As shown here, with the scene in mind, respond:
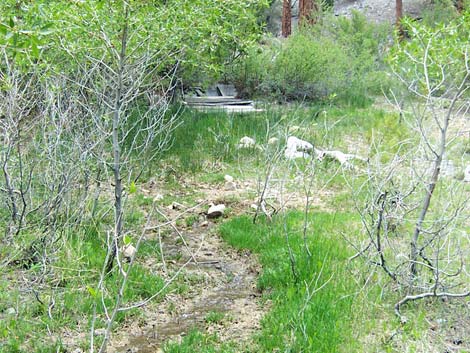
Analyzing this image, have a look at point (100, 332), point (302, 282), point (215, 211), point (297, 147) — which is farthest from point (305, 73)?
point (100, 332)

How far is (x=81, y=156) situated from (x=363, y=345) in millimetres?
2806

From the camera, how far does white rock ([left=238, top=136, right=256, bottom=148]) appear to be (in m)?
9.23

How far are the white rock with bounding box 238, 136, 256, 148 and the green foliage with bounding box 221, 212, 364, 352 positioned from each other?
9.66 feet

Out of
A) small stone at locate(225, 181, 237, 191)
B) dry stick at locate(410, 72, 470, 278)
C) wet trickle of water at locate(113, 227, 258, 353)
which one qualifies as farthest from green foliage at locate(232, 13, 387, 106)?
dry stick at locate(410, 72, 470, 278)

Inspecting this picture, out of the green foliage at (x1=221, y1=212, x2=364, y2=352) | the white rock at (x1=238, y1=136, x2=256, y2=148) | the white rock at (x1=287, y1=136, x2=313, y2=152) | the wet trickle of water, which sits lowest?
the wet trickle of water

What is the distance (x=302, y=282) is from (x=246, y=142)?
507cm

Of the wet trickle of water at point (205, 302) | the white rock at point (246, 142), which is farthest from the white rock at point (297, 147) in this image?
the wet trickle of water at point (205, 302)

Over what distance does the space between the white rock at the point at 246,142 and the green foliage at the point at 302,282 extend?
2.94 m

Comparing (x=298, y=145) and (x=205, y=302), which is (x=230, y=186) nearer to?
(x=298, y=145)

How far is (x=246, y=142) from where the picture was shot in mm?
9344

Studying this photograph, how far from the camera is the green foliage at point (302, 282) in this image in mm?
3680

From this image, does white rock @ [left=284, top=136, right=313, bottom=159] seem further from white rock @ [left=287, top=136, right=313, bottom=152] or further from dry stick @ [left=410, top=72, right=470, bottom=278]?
dry stick @ [left=410, top=72, right=470, bottom=278]

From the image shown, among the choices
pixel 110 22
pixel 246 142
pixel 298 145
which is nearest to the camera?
pixel 110 22

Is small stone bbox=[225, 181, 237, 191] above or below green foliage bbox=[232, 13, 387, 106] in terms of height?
below
